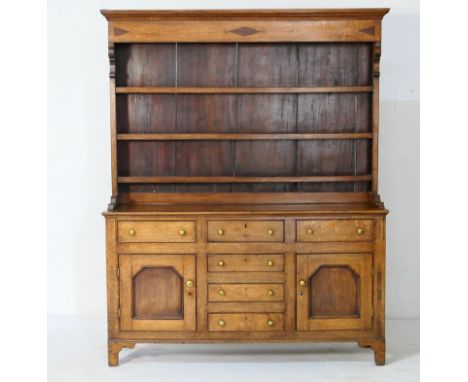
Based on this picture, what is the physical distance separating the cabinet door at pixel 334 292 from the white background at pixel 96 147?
104cm

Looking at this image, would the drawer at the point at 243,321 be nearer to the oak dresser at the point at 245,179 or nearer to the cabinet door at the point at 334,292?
the oak dresser at the point at 245,179

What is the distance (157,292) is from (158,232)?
37 cm

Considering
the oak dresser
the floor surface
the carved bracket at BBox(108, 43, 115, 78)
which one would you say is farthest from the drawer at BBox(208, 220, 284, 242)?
the carved bracket at BBox(108, 43, 115, 78)

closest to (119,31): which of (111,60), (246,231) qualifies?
(111,60)

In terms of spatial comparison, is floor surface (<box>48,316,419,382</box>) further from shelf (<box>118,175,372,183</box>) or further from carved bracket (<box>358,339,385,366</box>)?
shelf (<box>118,175,372,183</box>)

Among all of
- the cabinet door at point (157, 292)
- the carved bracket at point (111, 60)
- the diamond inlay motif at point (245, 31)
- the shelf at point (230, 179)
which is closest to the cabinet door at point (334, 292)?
the shelf at point (230, 179)

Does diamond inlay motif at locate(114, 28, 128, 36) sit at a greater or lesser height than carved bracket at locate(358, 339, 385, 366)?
greater

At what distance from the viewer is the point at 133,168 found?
4.35 meters

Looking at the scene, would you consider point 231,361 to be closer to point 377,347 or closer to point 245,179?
point 377,347

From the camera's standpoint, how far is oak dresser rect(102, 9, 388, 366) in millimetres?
3885

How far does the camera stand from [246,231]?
3.89m

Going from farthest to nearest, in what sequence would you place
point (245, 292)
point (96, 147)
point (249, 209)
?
1. point (96, 147)
2. point (249, 209)
3. point (245, 292)

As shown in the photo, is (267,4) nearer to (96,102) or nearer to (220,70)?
(220,70)

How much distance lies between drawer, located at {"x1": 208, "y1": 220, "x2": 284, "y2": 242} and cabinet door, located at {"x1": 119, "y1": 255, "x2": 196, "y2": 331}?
212 mm
